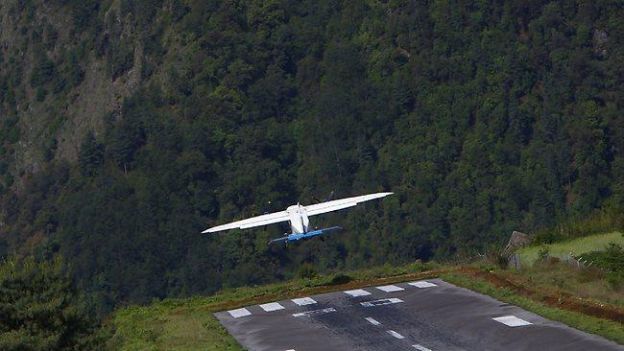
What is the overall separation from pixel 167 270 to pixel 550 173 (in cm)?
4396

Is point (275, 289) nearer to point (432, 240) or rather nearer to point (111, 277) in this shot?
point (432, 240)

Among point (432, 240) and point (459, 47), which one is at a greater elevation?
point (459, 47)

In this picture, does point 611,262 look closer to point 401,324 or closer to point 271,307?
point 401,324

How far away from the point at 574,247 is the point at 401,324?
12.4m

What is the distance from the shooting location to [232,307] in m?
46.7

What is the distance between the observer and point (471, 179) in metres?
164

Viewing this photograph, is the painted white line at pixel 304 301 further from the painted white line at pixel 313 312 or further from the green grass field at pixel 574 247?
the green grass field at pixel 574 247

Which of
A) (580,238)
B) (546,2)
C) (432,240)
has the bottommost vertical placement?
(432,240)

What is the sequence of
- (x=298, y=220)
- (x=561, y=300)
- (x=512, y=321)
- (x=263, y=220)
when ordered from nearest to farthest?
(x=512, y=321) → (x=561, y=300) → (x=298, y=220) → (x=263, y=220)

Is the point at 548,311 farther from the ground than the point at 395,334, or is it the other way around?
the point at 395,334

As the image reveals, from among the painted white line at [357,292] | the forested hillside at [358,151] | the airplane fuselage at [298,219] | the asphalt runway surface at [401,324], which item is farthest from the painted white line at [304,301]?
the forested hillside at [358,151]

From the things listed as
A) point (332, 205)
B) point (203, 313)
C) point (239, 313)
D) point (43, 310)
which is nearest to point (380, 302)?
point (239, 313)

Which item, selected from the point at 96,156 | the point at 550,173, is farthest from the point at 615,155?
the point at 96,156

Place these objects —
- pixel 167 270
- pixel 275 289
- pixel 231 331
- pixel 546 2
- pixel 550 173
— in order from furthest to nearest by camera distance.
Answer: pixel 546 2
pixel 167 270
pixel 550 173
pixel 275 289
pixel 231 331
